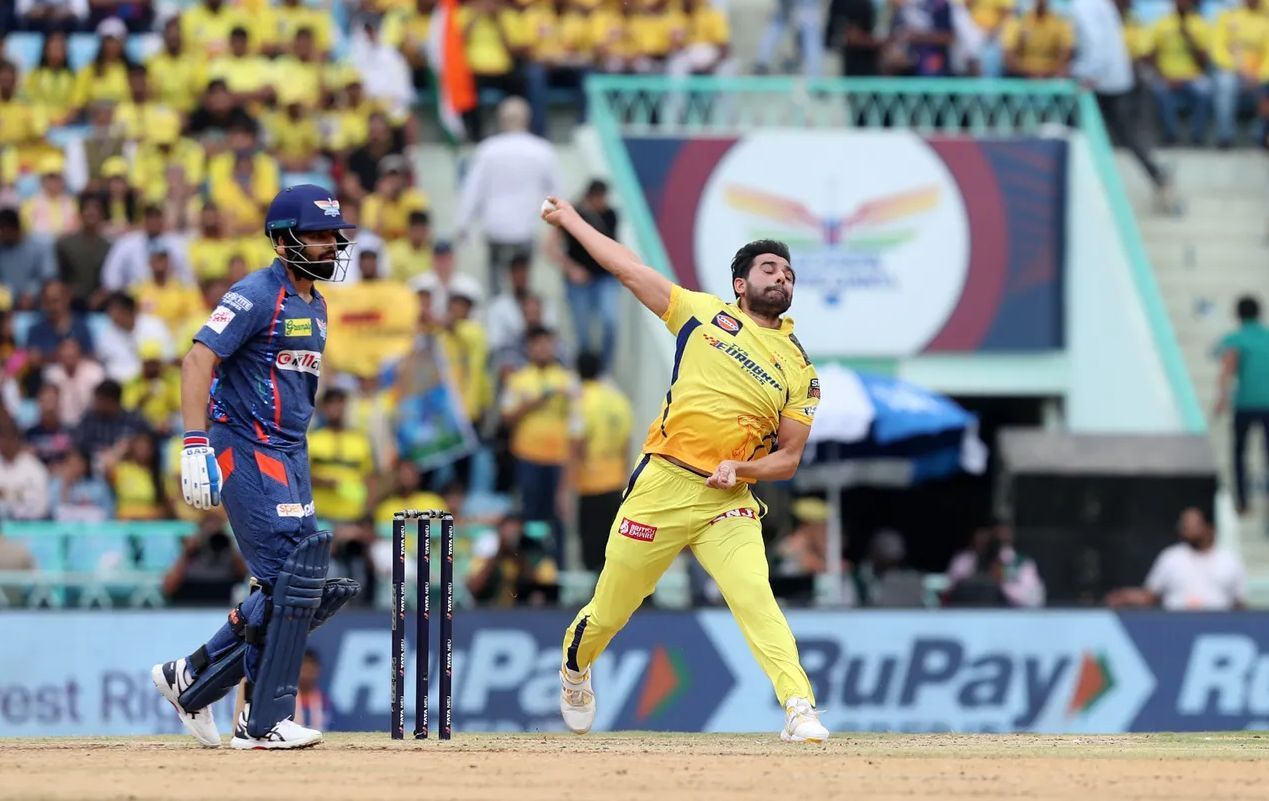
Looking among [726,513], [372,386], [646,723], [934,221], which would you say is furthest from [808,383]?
[934,221]

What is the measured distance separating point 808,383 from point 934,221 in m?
10.8

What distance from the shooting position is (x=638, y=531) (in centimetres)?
1105

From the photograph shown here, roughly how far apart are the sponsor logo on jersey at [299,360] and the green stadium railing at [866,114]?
10407 mm

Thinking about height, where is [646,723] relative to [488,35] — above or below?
below

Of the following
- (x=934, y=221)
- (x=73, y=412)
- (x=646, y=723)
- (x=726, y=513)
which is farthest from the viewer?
(x=934, y=221)

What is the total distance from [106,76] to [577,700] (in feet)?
36.2

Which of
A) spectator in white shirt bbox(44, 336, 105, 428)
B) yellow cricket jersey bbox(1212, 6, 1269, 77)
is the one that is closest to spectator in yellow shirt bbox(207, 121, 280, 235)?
spectator in white shirt bbox(44, 336, 105, 428)

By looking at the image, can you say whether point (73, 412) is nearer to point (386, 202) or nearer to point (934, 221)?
point (386, 202)

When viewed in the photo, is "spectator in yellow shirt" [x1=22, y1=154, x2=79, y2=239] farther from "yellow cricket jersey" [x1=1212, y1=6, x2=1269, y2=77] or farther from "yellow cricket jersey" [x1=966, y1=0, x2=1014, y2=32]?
"yellow cricket jersey" [x1=1212, y1=6, x2=1269, y2=77]

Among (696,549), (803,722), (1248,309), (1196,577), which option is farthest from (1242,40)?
(803,722)

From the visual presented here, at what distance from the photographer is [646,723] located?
1695 cm

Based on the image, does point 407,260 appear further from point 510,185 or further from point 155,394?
point 155,394

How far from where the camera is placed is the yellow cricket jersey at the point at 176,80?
2103 centimetres

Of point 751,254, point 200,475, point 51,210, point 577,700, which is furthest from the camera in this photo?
point 51,210
